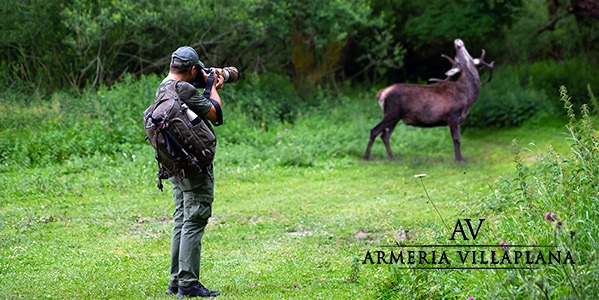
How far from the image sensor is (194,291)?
5.95 metres

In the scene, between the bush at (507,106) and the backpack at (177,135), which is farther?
the bush at (507,106)

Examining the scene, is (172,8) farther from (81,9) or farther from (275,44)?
(275,44)

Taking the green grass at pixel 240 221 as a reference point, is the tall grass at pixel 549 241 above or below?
above

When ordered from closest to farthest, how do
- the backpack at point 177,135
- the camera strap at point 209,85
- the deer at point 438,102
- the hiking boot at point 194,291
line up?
the backpack at point 177,135
the hiking boot at point 194,291
the camera strap at point 209,85
the deer at point 438,102

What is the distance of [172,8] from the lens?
1614cm

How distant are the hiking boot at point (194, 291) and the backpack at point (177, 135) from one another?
936 millimetres

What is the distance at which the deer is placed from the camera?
14.1 metres

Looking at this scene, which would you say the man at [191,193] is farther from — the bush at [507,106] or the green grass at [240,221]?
the bush at [507,106]

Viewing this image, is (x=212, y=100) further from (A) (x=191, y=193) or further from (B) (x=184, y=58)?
(A) (x=191, y=193)

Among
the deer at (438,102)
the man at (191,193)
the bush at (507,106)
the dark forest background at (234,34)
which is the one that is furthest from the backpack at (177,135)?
the bush at (507,106)

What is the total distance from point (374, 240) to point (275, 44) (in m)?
12.8

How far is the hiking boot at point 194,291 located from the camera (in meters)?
5.93

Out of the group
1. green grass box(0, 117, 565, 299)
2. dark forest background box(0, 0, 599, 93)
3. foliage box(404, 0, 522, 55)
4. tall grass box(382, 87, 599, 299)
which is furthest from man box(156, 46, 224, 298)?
foliage box(404, 0, 522, 55)

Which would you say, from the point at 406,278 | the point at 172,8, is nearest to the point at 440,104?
the point at 172,8
